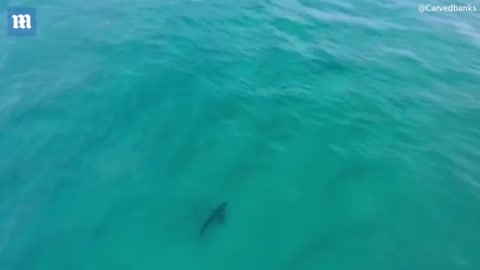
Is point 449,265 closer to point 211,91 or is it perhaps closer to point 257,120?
point 257,120

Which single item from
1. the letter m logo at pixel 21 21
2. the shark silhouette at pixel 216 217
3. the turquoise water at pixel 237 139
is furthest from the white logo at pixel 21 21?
the shark silhouette at pixel 216 217

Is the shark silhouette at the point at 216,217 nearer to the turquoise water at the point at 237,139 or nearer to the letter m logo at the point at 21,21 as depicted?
the turquoise water at the point at 237,139

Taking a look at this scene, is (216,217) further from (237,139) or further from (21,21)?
(21,21)

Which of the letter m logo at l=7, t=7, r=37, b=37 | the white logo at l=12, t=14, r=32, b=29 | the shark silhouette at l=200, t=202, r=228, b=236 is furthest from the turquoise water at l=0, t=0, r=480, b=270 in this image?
the white logo at l=12, t=14, r=32, b=29

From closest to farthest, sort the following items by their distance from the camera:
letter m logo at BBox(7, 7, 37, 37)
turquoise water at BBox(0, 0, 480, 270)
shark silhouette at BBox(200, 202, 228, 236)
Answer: turquoise water at BBox(0, 0, 480, 270) → shark silhouette at BBox(200, 202, 228, 236) → letter m logo at BBox(7, 7, 37, 37)

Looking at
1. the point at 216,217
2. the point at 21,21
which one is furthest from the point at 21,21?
the point at 216,217

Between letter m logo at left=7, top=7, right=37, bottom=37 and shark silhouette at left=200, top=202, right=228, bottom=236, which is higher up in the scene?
letter m logo at left=7, top=7, right=37, bottom=37

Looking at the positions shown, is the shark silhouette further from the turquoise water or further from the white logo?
the white logo
